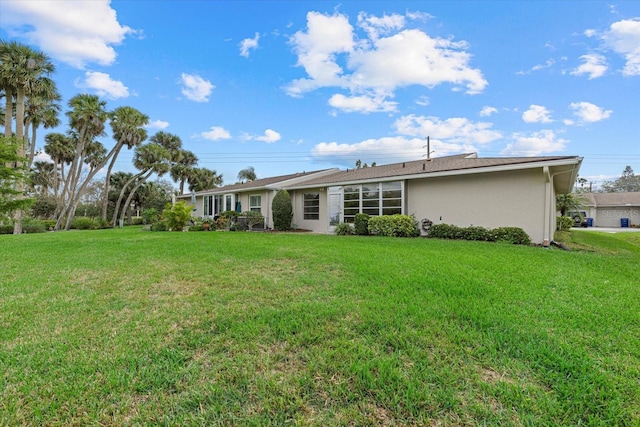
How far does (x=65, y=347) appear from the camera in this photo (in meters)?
A: 2.87

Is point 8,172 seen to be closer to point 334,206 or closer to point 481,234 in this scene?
point 334,206

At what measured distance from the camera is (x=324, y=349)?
2.71 metres

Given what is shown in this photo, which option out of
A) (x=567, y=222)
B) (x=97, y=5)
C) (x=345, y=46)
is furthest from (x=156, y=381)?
(x=567, y=222)

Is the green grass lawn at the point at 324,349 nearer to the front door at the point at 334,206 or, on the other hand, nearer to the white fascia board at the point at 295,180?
the front door at the point at 334,206

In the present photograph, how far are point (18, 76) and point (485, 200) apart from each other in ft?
91.8

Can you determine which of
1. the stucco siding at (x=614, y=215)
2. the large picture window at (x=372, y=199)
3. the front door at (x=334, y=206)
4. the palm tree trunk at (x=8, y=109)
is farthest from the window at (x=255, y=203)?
the stucco siding at (x=614, y=215)

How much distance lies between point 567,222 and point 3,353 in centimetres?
2550

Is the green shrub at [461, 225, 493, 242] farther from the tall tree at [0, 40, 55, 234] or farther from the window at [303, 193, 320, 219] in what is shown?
the tall tree at [0, 40, 55, 234]

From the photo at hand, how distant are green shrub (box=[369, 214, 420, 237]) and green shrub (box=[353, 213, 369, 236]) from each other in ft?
2.15

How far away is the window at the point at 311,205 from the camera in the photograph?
15.9 metres

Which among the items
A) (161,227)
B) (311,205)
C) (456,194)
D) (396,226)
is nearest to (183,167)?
(161,227)

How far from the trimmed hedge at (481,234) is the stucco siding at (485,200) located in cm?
40

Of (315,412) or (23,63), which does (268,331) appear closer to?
(315,412)

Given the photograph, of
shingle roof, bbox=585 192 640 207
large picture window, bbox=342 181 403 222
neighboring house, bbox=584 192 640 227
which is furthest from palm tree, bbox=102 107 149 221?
shingle roof, bbox=585 192 640 207
